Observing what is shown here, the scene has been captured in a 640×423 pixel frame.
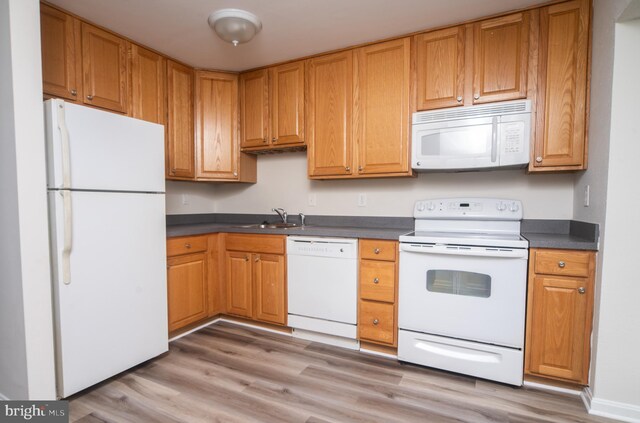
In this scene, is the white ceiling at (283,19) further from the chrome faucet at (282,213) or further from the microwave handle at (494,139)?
the chrome faucet at (282,213)

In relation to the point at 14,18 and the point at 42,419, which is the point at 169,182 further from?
the point at 42,419

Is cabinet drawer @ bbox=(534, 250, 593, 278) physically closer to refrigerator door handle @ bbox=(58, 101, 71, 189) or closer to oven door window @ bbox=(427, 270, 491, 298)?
oven door window @ bbox=(427, 270, 491, 298)

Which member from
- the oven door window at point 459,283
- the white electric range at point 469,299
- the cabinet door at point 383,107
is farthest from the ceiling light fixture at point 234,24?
the oven door window at point 459,283

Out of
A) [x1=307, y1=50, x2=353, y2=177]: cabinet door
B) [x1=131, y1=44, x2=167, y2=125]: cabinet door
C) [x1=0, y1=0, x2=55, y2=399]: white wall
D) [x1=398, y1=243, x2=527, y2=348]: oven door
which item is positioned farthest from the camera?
[x1=307, y1=50, x2=353, y2=177]: cabinet door

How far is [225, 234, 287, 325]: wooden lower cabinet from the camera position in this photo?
2546 millimetres

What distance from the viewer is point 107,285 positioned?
1820 millimetres

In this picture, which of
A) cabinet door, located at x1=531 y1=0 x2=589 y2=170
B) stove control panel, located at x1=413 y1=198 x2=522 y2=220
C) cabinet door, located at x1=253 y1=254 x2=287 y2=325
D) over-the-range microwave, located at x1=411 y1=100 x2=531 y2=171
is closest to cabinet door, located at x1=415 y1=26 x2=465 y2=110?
over-the-range microwave, located at x1=411 y1=100 x2=531 y2=171

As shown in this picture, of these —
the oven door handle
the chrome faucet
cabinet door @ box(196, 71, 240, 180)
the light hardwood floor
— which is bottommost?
the light hardwood floor

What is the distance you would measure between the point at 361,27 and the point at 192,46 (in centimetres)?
135

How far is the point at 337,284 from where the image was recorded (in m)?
2.34

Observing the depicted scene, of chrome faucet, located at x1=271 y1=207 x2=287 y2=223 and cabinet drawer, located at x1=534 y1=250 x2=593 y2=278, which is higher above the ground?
chrome faucet, located at x1=271 y1=207 x2=287 y2=223

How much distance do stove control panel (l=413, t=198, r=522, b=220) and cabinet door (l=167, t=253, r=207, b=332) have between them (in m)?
1.89

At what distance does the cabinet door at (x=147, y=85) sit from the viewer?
239 centimetres

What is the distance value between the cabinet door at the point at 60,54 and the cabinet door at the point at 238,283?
1627 mm
